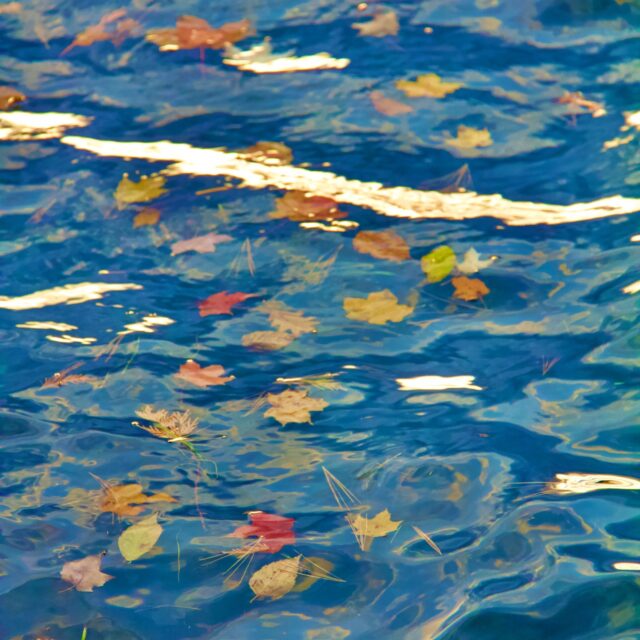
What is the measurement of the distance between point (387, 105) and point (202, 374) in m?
1.44

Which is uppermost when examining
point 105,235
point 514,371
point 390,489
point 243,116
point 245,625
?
point 243,116

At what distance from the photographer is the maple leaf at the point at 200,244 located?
2.70 metres

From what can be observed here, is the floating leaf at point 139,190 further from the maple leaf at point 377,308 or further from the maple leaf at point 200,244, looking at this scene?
the maple leaf at point 377,308

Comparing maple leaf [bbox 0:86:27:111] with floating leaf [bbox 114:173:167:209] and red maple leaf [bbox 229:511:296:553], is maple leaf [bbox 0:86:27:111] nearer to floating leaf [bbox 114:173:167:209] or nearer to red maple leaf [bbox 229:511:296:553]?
floating leaf [bbox 114:173:167:209]

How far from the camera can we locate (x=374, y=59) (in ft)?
10.6

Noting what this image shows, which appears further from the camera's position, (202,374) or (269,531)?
(202,374)

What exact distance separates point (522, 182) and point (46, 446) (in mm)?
1930

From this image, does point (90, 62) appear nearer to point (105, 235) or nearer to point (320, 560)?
point (105, 235)

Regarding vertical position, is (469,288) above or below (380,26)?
below

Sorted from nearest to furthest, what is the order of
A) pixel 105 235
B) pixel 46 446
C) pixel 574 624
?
pixel 574 624 < pixel 46 446 < pixel 105 235

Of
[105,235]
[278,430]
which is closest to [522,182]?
[278,430]

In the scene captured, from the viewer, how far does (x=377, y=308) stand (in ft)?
8.22

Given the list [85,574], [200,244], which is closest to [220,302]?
[200,244]

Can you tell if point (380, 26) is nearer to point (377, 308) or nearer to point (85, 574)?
point (377, 308)
